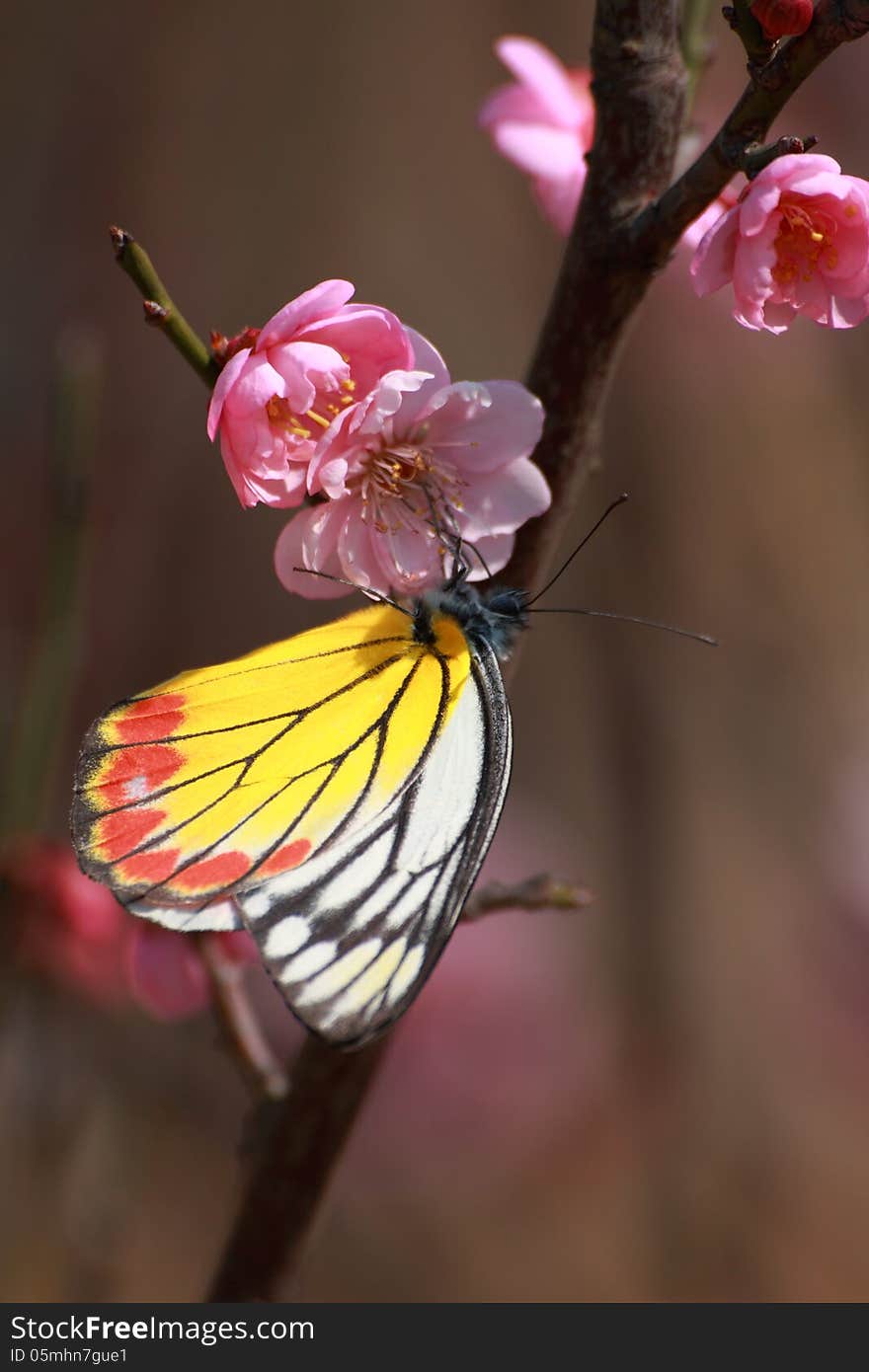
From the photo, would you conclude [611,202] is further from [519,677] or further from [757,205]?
[519,677]

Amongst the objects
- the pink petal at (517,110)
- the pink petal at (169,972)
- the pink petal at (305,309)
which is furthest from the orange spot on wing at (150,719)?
the pink petal at (517,110)

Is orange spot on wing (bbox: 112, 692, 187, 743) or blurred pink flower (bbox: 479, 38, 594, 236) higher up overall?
blurred pink flower (bbox: 479, 38, 594, 236)

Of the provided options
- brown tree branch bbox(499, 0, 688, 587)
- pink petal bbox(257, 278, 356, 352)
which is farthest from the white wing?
pink petal bbox(257, 278, 356, 352)

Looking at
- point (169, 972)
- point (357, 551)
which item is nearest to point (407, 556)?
point (357, 551)

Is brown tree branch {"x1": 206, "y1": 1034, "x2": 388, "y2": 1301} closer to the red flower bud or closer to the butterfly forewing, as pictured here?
the butterfly forewing

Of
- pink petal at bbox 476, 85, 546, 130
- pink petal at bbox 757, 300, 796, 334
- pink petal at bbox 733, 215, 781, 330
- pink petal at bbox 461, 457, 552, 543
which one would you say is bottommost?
pink petal at bbox 461, 457, 552, 543

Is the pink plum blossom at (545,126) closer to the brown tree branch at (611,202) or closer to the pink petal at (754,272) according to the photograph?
the brown tree branch at (611,202)
